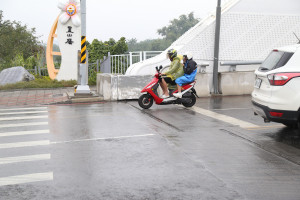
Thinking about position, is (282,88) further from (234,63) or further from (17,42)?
(17,42)

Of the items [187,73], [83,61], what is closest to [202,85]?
[187,73]

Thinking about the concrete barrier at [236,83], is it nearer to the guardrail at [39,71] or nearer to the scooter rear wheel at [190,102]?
the scooter rear wheel at [190,102]

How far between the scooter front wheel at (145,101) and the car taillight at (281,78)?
5.15 metres

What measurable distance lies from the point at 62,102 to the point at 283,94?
29.4ft

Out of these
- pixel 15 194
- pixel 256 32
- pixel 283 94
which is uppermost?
pixel 256 32

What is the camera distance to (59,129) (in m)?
9.15

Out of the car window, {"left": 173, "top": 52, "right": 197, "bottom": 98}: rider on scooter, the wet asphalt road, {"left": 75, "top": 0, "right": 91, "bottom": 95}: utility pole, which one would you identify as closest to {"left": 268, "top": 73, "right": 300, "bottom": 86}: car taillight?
the car window

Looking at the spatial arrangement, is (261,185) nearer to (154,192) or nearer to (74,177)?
(154,192)

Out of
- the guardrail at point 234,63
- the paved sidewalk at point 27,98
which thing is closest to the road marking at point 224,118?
the guardrail at point 234,63

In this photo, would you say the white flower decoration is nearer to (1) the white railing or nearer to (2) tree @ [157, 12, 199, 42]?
(1) the white railing

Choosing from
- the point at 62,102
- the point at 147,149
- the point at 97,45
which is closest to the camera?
the point at 147,149

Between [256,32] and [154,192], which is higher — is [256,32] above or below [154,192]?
above

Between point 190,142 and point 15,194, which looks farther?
point 190,142

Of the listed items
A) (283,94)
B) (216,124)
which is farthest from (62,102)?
(283,94)
